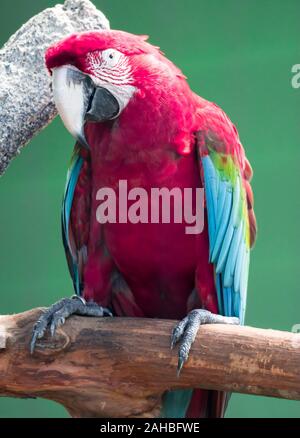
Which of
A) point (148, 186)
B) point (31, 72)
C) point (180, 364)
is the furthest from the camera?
point (31, 72)

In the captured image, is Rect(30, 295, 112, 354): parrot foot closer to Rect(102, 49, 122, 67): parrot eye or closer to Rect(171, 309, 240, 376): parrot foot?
Rect(171, 309, 240, 376): parrot foot

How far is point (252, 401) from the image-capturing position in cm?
229

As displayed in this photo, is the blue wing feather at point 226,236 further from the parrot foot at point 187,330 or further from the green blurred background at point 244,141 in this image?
the green blurred background at point 244,141

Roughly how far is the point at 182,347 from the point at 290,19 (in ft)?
4.18

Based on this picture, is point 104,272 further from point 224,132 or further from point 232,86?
point 232,86

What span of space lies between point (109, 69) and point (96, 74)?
3 centimetres

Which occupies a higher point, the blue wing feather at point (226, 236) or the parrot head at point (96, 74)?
the parrot head at point (96, 74)

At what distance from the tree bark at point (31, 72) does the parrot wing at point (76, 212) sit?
0.40ft

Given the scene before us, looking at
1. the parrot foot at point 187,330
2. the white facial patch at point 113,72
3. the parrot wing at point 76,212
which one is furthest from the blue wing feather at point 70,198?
the parrot foot at point 187,330

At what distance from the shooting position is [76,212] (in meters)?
1.62

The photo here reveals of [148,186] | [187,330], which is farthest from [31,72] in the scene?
[187,330]

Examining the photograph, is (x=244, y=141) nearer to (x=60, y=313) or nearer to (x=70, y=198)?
(x=70, y=198)

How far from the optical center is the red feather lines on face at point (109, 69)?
1373 mm
